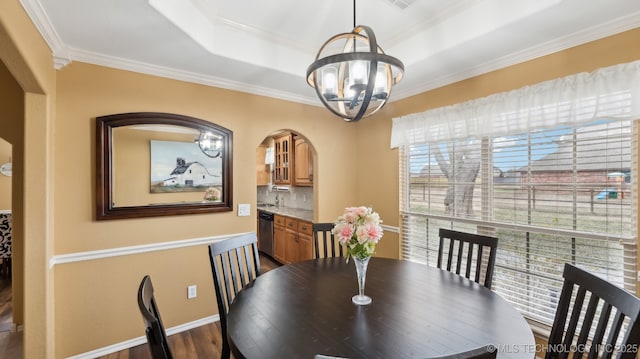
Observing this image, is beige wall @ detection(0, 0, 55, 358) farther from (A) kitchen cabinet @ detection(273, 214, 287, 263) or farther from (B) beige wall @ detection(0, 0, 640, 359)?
(A) kitchen cabinet @ detection(273, 214, 287, 263)

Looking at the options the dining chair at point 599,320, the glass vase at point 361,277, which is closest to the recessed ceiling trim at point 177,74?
the glass vase at point 361,277

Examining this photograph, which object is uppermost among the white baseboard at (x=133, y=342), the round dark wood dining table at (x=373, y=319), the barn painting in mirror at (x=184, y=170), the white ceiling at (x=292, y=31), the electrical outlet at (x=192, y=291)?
the white ceiling at (x=292, y=31)

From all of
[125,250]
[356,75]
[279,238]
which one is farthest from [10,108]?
[279,238]

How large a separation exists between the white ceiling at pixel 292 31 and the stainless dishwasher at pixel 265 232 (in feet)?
8.75

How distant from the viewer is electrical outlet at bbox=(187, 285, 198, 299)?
2754 millimetres

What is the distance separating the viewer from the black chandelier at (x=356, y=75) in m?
1.43

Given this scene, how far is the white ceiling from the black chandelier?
69cm

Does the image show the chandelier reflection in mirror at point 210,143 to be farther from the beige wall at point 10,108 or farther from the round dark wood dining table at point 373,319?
the round dark wood dining table at point 373,319

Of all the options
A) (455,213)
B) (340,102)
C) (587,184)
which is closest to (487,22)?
(340,102)

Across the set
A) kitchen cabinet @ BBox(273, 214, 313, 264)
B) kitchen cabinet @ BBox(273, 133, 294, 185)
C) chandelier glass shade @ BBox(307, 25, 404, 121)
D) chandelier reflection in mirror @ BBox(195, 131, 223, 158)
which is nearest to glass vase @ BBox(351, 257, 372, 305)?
chandelier glass shade @ BBox(307, 25, 404, 121)

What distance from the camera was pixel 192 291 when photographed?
109 inches

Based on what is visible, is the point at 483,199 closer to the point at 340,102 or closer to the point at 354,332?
the point at 340,102

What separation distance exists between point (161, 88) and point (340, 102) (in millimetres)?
1779

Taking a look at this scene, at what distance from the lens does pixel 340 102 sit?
188cm
